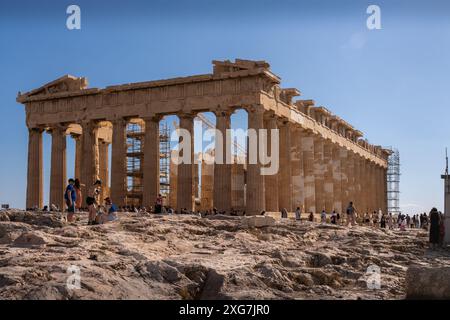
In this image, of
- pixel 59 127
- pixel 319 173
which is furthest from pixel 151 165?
Answer: pixel 319 173

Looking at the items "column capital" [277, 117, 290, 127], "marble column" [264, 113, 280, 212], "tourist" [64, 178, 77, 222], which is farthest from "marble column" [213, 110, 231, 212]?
"tourist" [64, 178, 77, 222]

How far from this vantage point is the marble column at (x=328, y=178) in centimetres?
4525

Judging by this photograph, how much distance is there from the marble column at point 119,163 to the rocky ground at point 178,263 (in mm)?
19141

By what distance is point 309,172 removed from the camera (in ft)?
136

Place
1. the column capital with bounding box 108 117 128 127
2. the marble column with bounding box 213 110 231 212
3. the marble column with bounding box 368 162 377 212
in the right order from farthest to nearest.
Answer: the marble column with bounding box 368 162 377 212
the column capital with bounding box 108 117 128 127
the marble column with bounding box 213 110 231 212

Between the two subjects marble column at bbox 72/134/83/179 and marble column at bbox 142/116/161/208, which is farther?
marble column at bbox 72/134/83/179

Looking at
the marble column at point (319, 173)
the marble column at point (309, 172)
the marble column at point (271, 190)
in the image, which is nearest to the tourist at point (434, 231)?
the marble column at point (271, 190)

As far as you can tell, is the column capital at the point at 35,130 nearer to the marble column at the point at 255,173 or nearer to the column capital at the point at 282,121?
the marble column at the point at 255,173

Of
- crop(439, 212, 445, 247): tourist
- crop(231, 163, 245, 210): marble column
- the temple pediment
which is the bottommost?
crop(439, 212, 445, 247): tourist

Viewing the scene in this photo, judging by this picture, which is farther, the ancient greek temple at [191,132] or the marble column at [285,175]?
the marble column at [285,175]

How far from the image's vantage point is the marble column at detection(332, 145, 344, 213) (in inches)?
1875

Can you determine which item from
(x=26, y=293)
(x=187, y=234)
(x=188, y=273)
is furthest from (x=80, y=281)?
(x=187, y=234)

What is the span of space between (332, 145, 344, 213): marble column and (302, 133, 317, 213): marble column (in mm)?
5757

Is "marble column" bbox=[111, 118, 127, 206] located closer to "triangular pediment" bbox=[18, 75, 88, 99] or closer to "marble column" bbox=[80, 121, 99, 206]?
"marble column" bbox=[80, 121, 99, 206]
